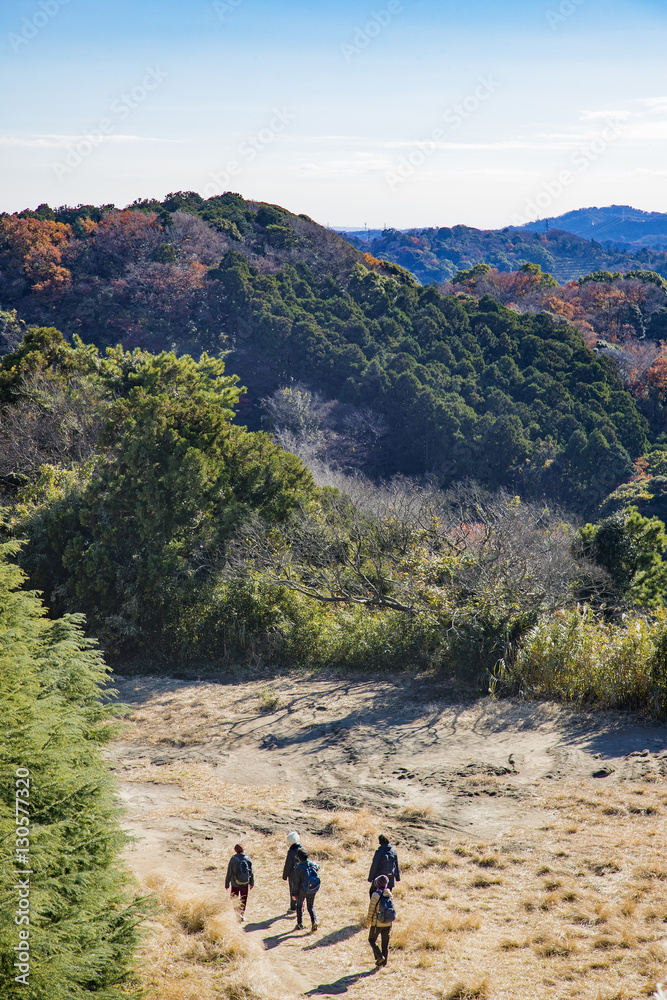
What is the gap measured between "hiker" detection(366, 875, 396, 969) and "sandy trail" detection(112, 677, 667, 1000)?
7.4 inches

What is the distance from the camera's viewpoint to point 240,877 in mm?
7273

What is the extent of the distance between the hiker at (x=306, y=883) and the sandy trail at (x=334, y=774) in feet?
0.52

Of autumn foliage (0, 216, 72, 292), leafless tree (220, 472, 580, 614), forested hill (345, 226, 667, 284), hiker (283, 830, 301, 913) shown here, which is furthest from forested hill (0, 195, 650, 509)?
forested hill (345, 226, 667, 284)

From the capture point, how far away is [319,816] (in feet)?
31.6

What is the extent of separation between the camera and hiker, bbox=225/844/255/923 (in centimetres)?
727

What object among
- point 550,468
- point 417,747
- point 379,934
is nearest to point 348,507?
point 417,747

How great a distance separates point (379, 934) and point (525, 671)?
262 inches

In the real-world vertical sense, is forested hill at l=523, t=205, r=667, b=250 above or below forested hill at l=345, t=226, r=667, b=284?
above

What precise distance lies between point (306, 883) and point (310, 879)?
5 centimetres

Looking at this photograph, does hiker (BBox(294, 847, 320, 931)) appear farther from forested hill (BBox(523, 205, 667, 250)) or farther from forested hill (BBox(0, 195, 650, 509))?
forested hill (BBox(523, 205, 667, 250))

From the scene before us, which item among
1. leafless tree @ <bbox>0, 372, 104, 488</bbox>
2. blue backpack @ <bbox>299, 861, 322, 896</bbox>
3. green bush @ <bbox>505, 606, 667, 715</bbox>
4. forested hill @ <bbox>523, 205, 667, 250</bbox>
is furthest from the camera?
forested hill @ <bbox>523, 205, 667, 250</bbox>

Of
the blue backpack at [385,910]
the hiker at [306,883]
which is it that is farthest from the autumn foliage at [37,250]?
the blue backpack at [385,910]

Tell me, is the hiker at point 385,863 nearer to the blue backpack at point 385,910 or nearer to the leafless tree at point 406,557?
the blue backpack at point 385,910

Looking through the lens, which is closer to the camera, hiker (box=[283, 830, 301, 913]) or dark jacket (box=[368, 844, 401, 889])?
dark jacket (box=[368, 844, 401, 889])
